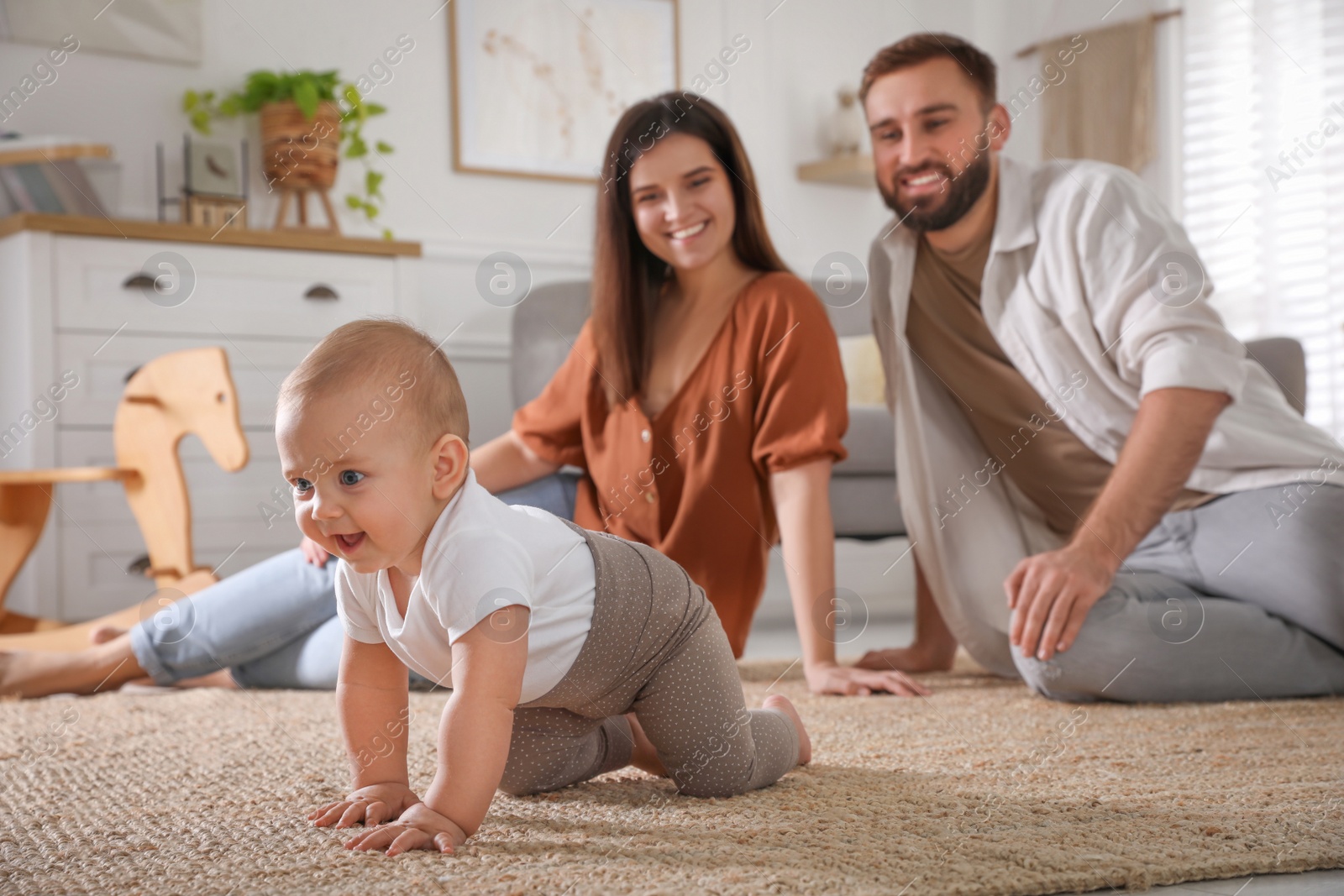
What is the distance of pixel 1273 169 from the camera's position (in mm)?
3094

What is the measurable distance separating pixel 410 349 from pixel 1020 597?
31.8 inches

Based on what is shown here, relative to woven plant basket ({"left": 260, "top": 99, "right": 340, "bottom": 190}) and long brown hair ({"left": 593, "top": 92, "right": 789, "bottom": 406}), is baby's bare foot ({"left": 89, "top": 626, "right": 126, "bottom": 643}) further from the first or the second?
woven plant basket ({"left": 260, "top": 99, "right": 340, "bottom": 190})

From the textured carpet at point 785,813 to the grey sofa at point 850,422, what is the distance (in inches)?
44.9

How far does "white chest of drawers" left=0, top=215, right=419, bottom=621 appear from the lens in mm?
2240

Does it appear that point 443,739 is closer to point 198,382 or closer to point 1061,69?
point 198,382

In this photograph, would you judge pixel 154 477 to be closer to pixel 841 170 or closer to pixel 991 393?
pixel 991 393

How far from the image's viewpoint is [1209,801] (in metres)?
0.86

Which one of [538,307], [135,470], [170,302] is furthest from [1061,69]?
[135,470]

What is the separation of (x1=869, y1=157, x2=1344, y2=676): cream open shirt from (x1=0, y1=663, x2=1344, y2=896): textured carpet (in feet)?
1.03

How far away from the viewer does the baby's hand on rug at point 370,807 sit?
2.60ft

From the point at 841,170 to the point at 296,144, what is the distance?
155cm

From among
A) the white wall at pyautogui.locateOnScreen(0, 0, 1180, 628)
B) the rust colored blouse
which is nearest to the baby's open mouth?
the rust colored blouse

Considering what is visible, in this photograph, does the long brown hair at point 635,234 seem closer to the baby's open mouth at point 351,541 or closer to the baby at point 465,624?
the baby at point 465,624

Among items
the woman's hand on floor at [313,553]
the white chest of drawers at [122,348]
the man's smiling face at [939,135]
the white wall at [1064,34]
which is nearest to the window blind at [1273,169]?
the white wall at [1064,34]
